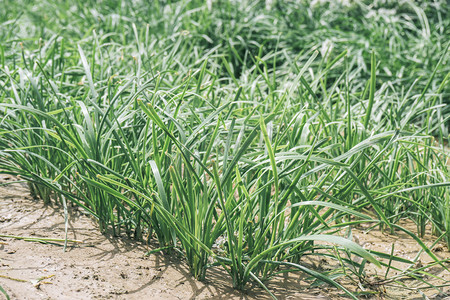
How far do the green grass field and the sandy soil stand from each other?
0.21 feet

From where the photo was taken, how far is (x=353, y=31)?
16.0ft

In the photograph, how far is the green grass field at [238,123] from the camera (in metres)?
1.67

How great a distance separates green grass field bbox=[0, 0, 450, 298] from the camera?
1673 millimetres

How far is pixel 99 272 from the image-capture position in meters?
1.66

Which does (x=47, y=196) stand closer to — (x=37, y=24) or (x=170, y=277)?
(x=170, y=277)

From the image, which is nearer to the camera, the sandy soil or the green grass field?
the sandy soil

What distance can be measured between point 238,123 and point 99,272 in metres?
0.88

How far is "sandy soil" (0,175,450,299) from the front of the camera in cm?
155

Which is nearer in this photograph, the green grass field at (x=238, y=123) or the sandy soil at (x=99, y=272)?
the sandy soil at (x=99, y=272)

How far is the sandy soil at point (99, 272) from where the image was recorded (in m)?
1.55

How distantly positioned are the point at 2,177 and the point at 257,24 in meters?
3.17

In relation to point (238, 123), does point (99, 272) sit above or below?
below

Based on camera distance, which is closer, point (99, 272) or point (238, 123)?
point (99, 272)

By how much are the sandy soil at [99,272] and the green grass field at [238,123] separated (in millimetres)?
64
